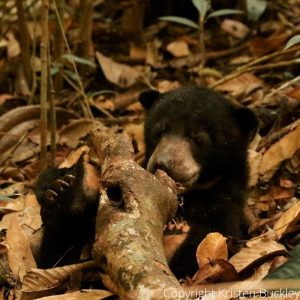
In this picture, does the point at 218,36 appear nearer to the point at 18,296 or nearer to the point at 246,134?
the point at 246,134

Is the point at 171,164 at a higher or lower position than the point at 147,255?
lower

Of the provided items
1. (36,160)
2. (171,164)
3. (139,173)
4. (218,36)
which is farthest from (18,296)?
(218,36)

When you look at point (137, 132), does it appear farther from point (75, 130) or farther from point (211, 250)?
point (211, 250)

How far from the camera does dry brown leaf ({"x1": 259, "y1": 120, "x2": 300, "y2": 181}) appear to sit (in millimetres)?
4910

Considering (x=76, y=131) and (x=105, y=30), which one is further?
(x=105, y=30)

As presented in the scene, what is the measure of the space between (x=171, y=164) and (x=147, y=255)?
154 centimetres

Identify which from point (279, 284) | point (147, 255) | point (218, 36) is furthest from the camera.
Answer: point (218, 36)

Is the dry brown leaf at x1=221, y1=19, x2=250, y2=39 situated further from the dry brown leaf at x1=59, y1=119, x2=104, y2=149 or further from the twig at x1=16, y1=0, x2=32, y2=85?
the dry brown leaf at x1=59, y1=119, x2=104, y2=149

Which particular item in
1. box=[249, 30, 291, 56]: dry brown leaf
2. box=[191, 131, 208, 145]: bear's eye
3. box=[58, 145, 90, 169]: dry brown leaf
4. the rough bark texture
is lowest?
box=[58, 145, 90, 169]: dry brown leaf

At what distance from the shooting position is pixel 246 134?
4.57m

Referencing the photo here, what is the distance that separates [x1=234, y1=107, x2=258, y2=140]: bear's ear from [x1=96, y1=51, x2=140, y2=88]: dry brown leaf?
2.77m

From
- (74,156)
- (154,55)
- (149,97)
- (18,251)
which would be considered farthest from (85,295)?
(154,55)

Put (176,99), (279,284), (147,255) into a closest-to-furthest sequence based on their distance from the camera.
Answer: (147,255)
(279,284)
(176,99)

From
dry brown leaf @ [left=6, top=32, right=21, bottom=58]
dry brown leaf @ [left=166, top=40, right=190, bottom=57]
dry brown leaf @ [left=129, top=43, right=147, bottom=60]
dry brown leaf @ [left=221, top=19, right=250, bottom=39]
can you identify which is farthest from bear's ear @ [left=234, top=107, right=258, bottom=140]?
dry brown leaf @ [left=6, top=32, right=21, bottom=58]
